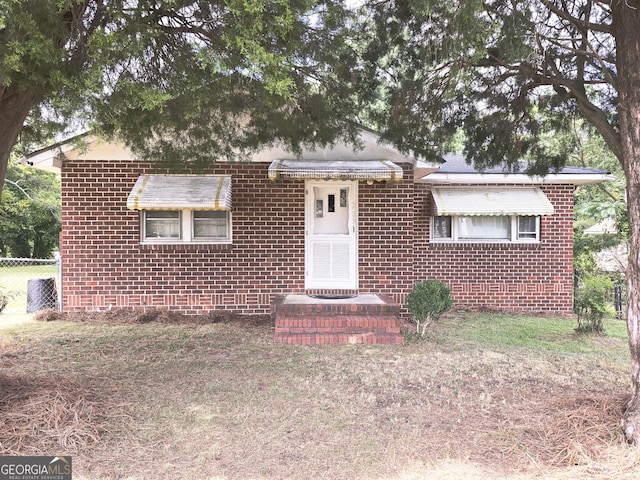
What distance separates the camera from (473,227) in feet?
32.2

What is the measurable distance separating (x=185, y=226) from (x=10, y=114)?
4997 millimetres

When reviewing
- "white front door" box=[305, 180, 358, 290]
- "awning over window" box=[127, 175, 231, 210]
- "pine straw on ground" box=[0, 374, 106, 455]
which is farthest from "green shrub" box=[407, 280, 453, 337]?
"pine straw on ground" box=[0, 374, 106, 455]

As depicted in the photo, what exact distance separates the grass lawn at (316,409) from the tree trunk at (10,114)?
83.4 inches

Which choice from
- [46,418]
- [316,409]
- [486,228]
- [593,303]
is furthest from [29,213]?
[593,303]

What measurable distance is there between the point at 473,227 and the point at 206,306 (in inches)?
240

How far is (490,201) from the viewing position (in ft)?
30.3

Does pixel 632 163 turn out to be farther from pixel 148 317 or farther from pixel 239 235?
pixel 148 317

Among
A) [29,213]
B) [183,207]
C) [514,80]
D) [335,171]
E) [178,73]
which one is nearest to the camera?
[178,73]

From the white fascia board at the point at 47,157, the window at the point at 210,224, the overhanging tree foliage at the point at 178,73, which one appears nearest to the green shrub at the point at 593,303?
the overhanging tree foliage at the point at 178,73

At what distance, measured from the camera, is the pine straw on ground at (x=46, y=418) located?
10.7 ft

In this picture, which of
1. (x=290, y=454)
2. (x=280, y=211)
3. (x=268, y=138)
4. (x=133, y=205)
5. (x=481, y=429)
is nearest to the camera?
(x=290, y=454)

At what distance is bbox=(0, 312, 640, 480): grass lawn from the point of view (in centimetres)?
311

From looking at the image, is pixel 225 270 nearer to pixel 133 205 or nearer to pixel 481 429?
pixel 133 205

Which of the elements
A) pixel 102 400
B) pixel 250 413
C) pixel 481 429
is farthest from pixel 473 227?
pixel 102 400
